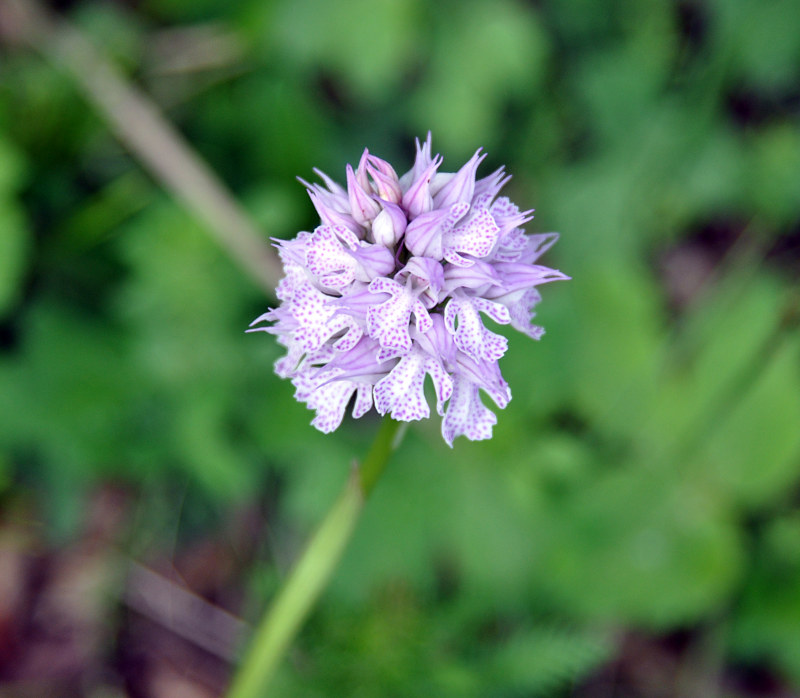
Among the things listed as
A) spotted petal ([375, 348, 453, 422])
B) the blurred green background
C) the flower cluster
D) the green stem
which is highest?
the blurred green background

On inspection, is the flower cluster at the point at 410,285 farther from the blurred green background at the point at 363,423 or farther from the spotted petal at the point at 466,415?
the blurred green background at the point at 363,423

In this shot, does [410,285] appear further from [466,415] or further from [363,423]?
[363,423]

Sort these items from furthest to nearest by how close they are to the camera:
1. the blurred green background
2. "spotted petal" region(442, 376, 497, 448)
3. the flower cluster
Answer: the blurred green background < "spotted petal" region(442, 376, 497, 448) < the flower cluster

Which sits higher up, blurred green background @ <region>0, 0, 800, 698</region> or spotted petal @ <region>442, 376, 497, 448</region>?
blurred green background @ <region>0, 0, 800, 698</region>

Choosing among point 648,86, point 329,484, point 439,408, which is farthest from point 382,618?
point 648,86

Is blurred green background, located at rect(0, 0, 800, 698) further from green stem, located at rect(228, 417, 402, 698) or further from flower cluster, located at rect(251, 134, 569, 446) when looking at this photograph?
flower cluster, located at rect(251, 134, 569, 446)

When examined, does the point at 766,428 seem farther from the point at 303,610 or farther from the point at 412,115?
the point at 303,610

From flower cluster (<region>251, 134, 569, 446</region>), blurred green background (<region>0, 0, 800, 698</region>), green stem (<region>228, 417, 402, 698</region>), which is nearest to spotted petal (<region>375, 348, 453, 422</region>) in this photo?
flower cluster (<region>251, 134, 569, 446</region>)

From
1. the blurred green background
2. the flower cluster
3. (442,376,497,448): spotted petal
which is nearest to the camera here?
the flower cluster
